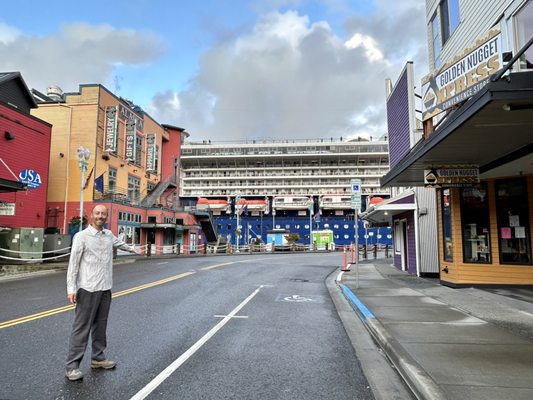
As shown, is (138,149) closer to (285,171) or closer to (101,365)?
(101,365)

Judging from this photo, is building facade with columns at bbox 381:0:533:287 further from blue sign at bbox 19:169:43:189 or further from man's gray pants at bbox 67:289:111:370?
blue sign at bbox 19:169:43:189


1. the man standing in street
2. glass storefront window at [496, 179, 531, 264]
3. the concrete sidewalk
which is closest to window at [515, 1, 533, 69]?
glass storefront window at [496, 179, 531, 264]

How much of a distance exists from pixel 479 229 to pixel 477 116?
6.15 meters

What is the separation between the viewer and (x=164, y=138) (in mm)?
49562

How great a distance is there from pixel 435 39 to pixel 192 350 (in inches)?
575

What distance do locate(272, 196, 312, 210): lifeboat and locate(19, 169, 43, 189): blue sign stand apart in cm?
5935

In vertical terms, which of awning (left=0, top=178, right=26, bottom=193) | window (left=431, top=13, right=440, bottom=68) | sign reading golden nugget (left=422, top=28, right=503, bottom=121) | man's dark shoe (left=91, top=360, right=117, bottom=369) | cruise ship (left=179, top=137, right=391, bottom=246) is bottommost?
man's dark shoe (left=91, top=360, right=117, bottom=369)

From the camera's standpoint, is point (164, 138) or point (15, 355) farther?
point (164, 138)

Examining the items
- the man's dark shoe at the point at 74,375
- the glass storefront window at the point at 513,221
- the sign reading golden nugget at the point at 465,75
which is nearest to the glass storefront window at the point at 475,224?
the glass storefront window at the point at 513,221

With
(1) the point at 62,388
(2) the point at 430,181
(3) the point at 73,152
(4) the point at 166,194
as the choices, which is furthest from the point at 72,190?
(1) the point at 62,388

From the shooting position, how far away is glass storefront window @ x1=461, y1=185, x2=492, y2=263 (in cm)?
1198

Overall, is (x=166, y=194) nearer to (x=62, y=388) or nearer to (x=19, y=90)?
(x=19, y=90)

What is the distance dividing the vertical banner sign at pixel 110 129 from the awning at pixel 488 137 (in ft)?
90.9

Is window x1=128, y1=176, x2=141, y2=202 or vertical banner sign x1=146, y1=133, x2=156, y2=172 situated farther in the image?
vertical banner sign x1=146, y1=133, x2=156, y2=172
